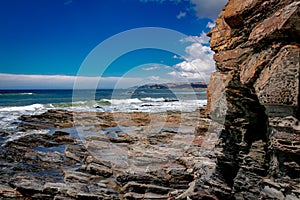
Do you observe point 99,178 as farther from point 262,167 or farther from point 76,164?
point 262,167

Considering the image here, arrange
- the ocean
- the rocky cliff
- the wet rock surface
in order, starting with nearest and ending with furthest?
the rocky cliff → the wet rock surface → the ocean

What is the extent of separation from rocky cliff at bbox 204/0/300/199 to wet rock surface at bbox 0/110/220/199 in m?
1.25

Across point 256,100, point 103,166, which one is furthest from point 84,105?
point 256,100

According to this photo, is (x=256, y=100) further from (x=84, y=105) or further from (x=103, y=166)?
(x=84, y=105)

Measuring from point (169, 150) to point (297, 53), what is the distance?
1276 centimetres

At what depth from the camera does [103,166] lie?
15.1 metres

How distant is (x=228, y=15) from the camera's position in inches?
344

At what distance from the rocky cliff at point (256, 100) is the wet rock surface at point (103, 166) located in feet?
4.11

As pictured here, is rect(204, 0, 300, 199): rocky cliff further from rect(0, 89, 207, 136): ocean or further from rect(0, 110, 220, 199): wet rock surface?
rect(0, 89, 207, 136): ocean

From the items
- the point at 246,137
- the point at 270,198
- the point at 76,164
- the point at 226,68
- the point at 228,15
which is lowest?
the point at 76,164

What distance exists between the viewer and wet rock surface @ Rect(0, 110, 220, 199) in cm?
1174

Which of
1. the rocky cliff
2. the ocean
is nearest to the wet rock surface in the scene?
the rocky cliff

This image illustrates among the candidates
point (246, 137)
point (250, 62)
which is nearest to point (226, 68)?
point (250, 62)

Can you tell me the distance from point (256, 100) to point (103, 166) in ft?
31.5
